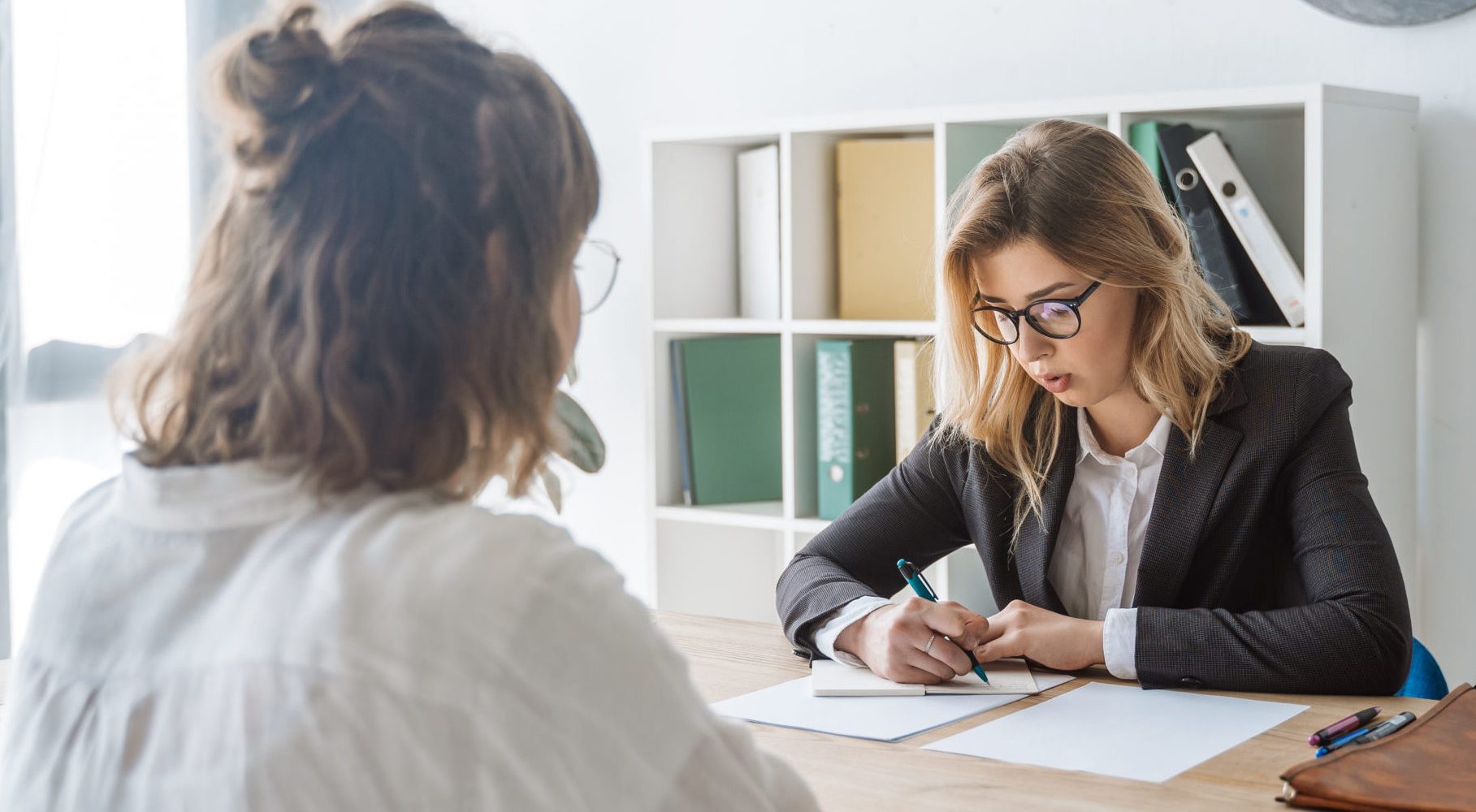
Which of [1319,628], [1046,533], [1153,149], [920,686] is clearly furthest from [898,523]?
[1153,149]

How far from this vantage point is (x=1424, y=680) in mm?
1526

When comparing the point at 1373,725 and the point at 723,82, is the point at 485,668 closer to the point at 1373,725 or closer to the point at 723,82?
the point at 1373,725

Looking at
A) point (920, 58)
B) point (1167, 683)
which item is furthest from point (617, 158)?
point (1167, 683)

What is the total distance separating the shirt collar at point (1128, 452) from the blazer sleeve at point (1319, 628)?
0.18 m

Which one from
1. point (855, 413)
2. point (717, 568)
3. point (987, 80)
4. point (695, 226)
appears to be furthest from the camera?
point (717, 568)

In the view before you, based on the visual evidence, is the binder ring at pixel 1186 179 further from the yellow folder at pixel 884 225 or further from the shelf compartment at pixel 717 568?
the shelf compartment at pixel 717 568

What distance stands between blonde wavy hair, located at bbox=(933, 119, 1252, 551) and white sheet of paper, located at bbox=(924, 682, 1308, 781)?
1.23 feet

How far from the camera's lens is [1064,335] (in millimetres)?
1582

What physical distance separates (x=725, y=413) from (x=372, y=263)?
2008 mm

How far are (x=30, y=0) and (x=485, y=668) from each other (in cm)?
210

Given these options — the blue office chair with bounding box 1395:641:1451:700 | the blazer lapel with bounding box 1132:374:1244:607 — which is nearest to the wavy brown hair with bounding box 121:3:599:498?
the blazer lapel with bounding box 1132:374:1244:607

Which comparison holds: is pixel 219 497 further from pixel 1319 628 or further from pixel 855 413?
pixel 855 413

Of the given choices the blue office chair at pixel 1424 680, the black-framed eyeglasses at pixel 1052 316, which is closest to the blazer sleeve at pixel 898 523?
the black-framed eyeglasses at pixel 1052 316

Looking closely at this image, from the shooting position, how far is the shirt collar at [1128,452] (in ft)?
5.32
